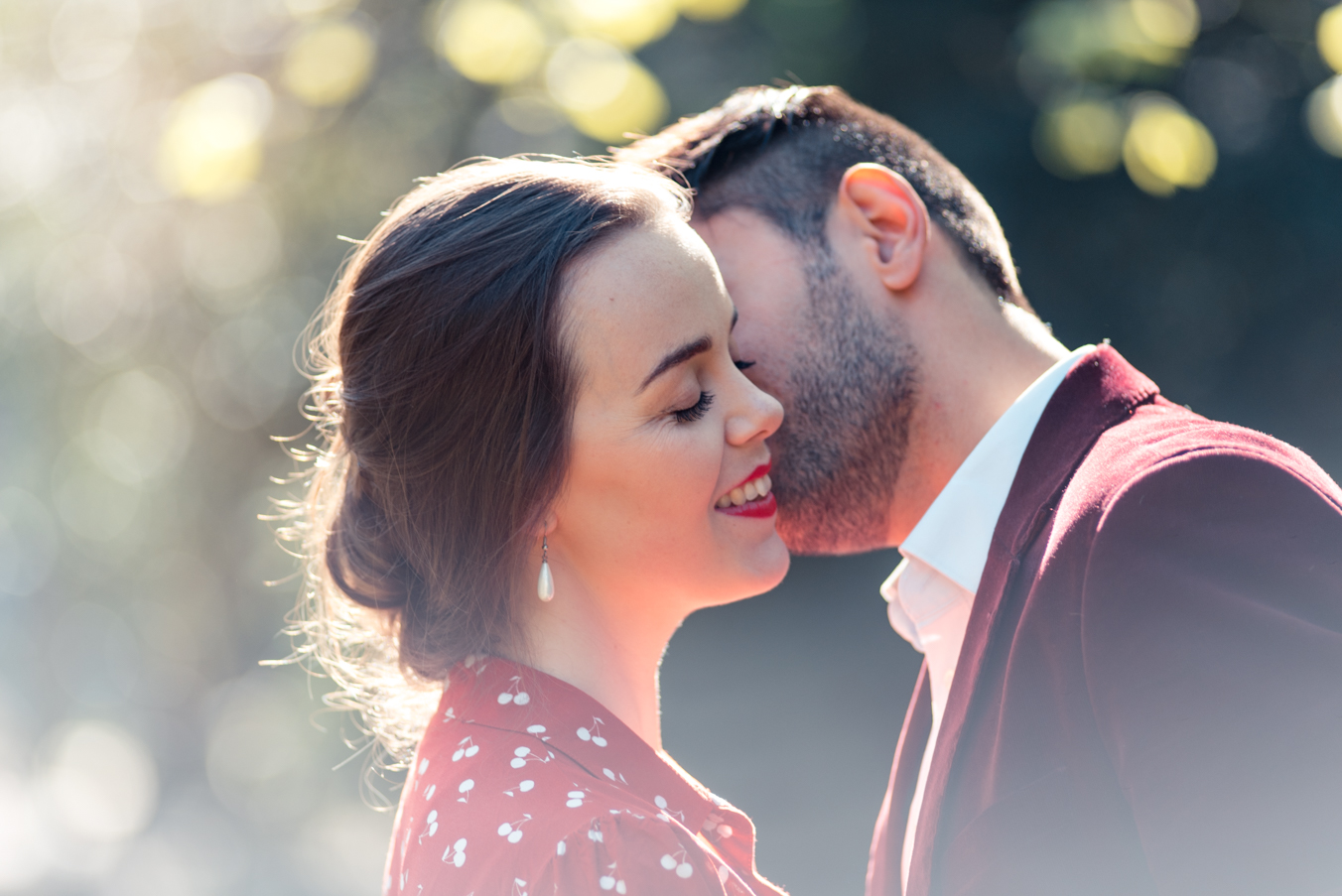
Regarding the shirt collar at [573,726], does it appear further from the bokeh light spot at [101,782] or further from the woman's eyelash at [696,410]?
the bokeh light spot at [101,782]

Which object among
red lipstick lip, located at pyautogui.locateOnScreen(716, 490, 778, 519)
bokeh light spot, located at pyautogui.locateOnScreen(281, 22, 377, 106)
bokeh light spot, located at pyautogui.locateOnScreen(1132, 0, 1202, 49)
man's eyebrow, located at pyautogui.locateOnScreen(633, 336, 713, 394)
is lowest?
red lipstick lip, located at pyautogui.locateOnScreen(716, 490, 778, 519)

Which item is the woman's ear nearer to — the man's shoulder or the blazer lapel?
the blazer lapel

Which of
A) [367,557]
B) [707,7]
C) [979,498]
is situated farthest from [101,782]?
[979,498]

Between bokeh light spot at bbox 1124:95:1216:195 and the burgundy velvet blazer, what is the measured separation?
0.90 metres

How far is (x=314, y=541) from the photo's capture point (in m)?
2.06

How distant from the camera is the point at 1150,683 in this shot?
130 cm

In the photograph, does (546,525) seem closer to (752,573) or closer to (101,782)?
(752,573)

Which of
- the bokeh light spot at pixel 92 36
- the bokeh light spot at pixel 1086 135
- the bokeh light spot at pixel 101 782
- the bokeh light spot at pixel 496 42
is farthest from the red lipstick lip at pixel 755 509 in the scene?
the bokeh light spot at pixel 101 782

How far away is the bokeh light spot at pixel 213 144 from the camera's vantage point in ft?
7.40

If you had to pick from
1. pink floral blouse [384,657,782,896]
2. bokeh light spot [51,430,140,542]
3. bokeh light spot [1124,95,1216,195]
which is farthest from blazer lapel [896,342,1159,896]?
bokeh light spot [51,430,140,542]

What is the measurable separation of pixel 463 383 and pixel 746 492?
0.54 meters

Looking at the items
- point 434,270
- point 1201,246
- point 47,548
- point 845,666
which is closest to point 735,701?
point 845,666

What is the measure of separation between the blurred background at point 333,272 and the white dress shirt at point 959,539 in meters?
0.90

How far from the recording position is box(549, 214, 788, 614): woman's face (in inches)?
62.1
